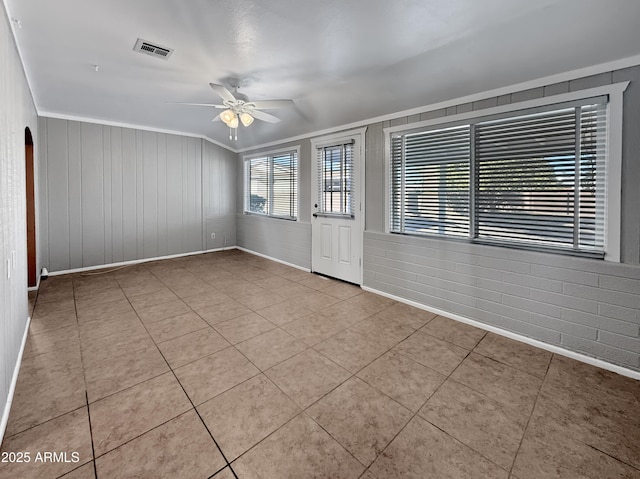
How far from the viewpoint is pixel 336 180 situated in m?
4.75

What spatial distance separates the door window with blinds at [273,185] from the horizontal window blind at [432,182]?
7.52ft

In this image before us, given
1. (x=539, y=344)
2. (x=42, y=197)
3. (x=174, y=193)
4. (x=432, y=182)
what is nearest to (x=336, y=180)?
(x=432, y=182)

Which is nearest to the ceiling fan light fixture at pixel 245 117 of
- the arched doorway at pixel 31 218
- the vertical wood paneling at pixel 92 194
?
the arched doorway at pixel 31 218

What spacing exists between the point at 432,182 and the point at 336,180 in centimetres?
167

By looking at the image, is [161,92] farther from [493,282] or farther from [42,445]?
[493,282]

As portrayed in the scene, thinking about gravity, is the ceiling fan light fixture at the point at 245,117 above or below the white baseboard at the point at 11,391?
above

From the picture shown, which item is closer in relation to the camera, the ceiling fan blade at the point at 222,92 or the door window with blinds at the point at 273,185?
the ceiling fan blade at the point at 222,92

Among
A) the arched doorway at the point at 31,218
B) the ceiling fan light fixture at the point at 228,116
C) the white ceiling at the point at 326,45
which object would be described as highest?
the white ceiling at the point at 326,45

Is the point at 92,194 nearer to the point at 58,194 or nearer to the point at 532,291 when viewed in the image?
the point at 58,194

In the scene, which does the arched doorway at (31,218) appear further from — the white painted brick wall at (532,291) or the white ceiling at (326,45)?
the white painted brick wall at (532,291)

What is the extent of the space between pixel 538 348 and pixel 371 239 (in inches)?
87.2

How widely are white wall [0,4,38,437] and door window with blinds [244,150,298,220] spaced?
3.66m

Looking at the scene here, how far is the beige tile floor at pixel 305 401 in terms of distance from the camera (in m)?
1.55

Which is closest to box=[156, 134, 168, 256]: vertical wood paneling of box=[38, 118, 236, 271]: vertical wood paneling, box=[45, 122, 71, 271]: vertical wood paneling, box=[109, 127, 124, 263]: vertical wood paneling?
box=[38, 118, 236, 271]: vertical wood paneling
